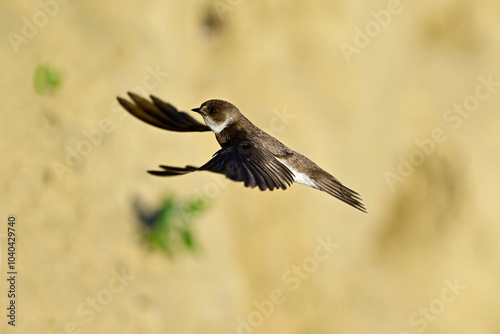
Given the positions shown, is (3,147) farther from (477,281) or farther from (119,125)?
(477,281)
